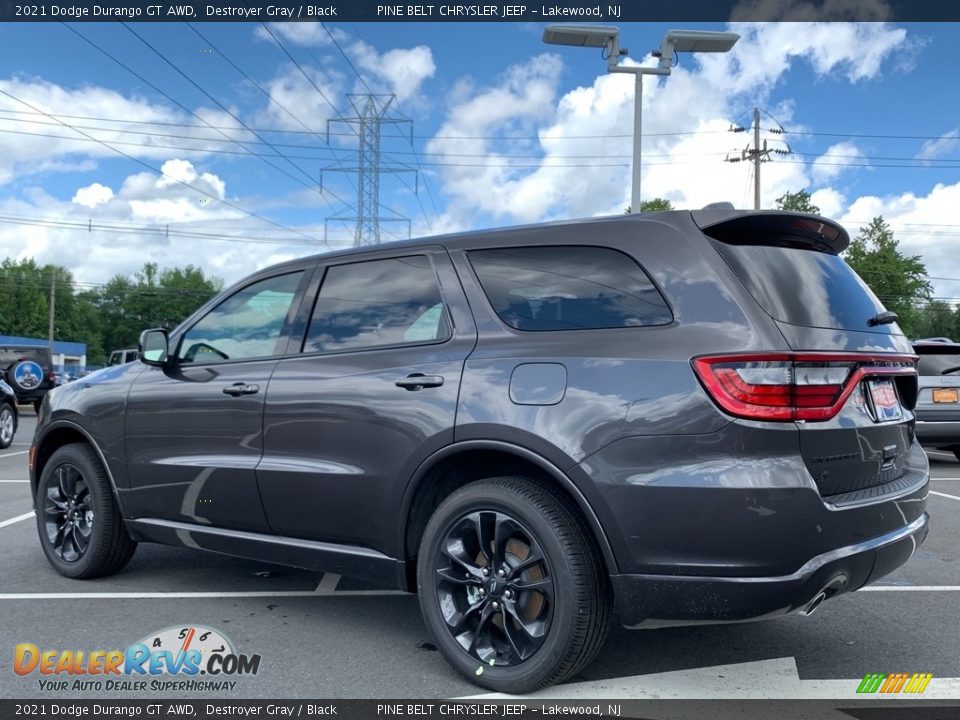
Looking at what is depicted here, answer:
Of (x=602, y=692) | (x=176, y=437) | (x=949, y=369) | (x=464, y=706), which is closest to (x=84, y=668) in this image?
(x=176, y=437)

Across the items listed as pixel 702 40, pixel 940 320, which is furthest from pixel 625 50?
pixel 940 320

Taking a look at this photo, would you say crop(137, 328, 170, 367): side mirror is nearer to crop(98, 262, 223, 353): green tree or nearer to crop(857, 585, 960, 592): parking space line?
crop(857, 585, 960, 592): parking space line

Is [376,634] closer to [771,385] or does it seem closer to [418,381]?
[418,381]

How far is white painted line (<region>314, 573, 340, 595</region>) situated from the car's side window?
4.39 feet

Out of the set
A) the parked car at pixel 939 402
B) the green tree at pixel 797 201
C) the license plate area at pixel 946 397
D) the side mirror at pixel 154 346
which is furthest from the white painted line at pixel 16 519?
the green tree at pixel 797 201

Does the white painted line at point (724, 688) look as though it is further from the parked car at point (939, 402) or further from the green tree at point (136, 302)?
the green tree at point (136, 302)

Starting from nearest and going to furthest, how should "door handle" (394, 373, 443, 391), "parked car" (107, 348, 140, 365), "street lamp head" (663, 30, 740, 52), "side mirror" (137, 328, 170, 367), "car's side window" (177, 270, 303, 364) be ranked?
1. "door handle" (394, 373, 443, 391)
2. "car's side window" (177, 270, 303, 364)
3. "side mirror" (137, 328, 170, 367)
4. "parked car" (107, 348, 140, 365)
5. "street lamp head" (663, 30, 740, 52)

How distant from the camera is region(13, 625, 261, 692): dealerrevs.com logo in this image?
3.41 meters

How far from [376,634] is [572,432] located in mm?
1616

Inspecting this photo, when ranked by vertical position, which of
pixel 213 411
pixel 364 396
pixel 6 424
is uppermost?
pixel 364 396

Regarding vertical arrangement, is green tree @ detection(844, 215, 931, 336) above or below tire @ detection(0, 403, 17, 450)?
above

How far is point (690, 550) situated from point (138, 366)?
3.31 metres

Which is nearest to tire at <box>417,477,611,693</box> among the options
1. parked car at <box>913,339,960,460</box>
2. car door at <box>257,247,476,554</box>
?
car door at <box>257,247,476,554</box>

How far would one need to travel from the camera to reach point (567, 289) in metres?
3.39
